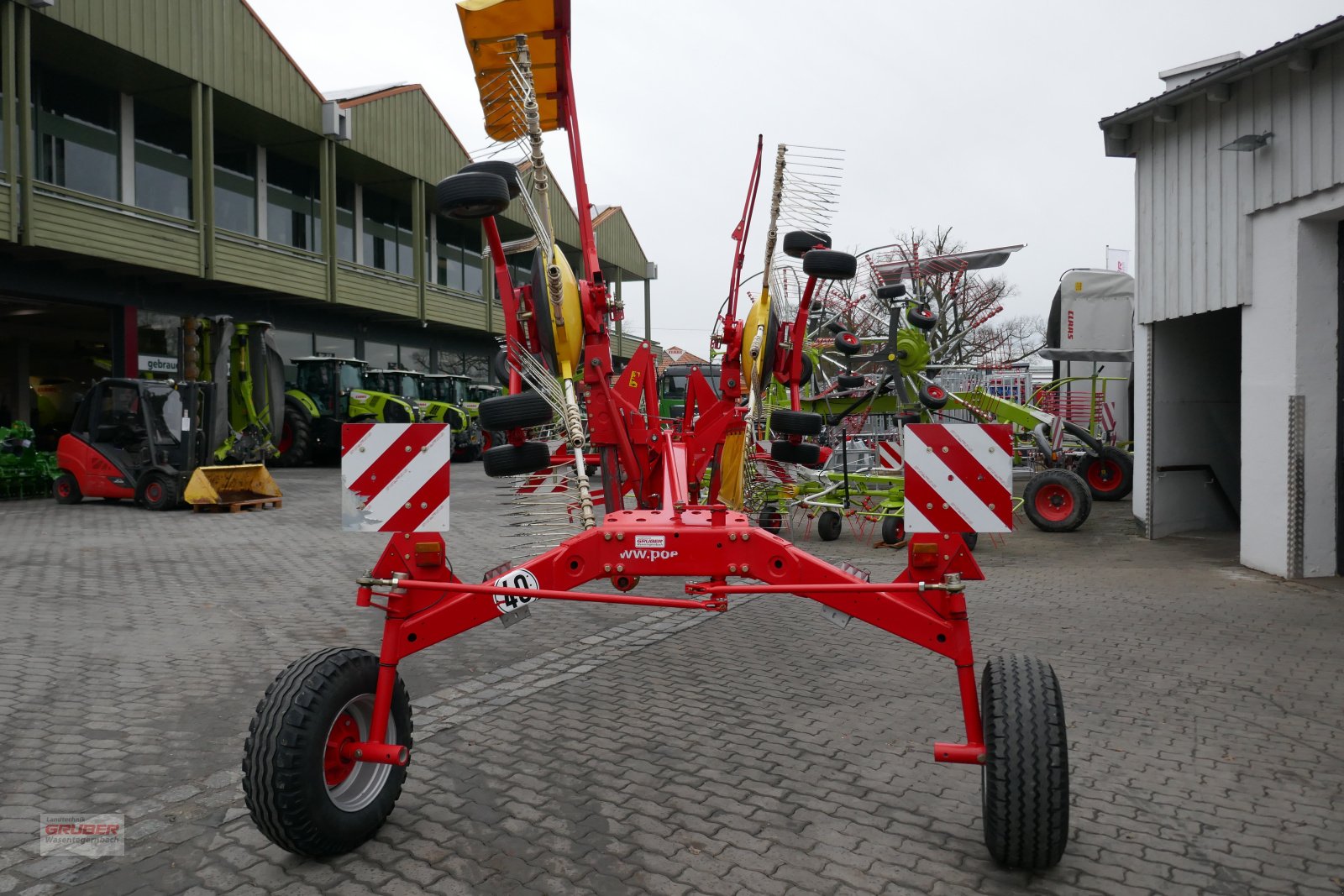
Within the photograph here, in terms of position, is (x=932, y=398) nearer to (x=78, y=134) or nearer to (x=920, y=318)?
(x=920, y=318)

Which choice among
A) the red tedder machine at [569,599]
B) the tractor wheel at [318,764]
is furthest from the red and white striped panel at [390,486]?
the tractor wheel at [318,764]

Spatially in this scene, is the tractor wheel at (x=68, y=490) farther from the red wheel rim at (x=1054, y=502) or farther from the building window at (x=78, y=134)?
the red wheel rim at (x=1054, y=502)

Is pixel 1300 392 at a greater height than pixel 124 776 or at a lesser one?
greater

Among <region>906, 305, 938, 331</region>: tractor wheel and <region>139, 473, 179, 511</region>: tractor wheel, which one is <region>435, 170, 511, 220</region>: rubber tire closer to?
<region>906, 305, 938, 331</region>: tractor wheel

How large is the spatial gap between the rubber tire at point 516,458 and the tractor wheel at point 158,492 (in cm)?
1119

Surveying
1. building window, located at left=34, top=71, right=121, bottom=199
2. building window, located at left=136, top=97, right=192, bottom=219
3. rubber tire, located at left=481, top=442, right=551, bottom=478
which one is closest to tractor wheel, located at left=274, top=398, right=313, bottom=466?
building window, located at left=136, top=97, right=192, bottom=219

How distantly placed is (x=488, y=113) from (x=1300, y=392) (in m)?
6.78

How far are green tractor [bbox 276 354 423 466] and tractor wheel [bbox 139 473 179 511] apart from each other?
820 centimetres

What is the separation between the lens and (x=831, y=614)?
327 centimetres

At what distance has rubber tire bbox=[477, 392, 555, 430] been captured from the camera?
158 inches

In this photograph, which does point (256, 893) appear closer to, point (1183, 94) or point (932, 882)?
point (932, 882)

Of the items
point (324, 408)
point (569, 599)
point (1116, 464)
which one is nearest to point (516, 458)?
point (569, 599)

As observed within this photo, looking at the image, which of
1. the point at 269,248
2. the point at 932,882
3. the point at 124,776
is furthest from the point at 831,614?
the point at 269,248

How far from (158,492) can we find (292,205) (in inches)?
523
